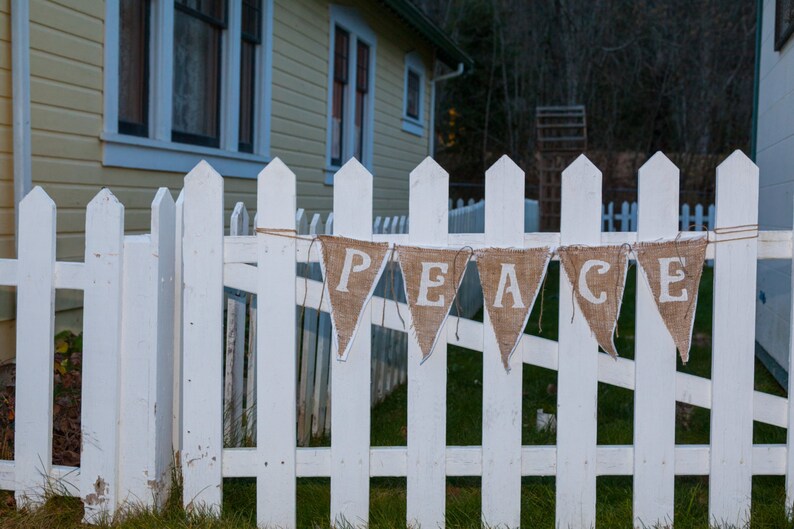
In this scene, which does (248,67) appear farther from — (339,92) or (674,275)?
(674,275)

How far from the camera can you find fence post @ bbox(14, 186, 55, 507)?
132 inches

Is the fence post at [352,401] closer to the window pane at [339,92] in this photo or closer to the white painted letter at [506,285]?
the white painted letter at [506,285]

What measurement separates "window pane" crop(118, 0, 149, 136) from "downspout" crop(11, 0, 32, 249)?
3.95 feet

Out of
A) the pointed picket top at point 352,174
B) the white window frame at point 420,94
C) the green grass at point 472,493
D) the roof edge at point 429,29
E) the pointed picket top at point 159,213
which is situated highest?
the roof edge at point 429,29

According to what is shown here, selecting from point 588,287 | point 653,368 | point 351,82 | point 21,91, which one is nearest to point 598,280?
point 588,287

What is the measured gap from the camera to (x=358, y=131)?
41.9 ft

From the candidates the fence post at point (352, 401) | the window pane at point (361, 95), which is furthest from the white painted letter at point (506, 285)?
the window pane at point (361, 95)

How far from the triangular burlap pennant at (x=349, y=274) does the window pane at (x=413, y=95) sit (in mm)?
12458

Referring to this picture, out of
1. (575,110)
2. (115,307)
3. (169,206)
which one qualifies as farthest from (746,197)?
(575,110)

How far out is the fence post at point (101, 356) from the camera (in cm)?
329

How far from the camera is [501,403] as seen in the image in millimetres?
3334

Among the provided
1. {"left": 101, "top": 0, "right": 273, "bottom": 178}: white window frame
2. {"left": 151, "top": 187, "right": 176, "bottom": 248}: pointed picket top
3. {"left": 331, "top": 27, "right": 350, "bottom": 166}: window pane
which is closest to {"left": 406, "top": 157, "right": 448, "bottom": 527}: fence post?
{"left": 151, "top": 187, "right": 176, "bottom": 248}: pointed picket top

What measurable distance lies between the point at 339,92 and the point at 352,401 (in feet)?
29.5

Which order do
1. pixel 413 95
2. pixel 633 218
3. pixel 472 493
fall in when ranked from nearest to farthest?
pixel 472 493
pixel 413 95
pixel 633 218
